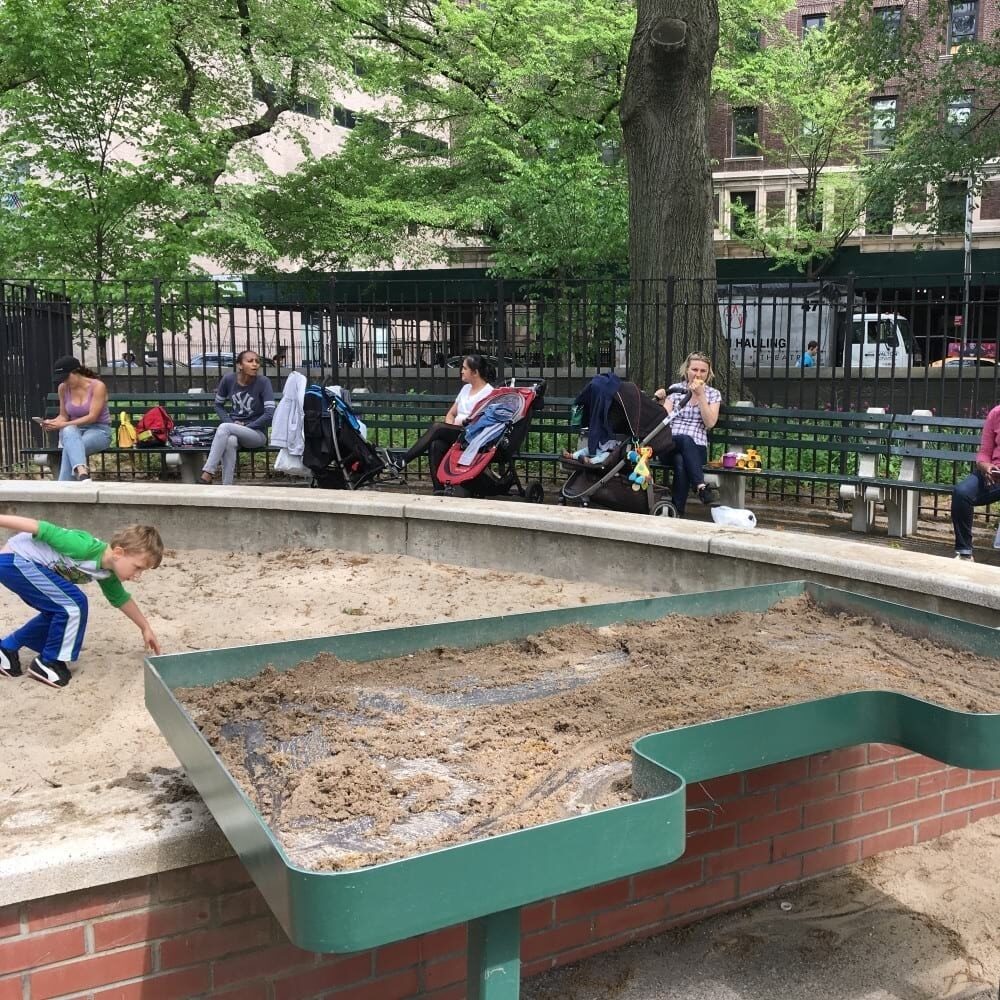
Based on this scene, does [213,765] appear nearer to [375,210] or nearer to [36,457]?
[36,457]

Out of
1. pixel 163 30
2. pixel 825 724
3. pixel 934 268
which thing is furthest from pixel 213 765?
pixel 934 268

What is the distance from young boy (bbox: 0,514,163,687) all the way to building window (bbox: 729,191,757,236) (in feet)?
101

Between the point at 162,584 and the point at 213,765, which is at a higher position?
the point at 213,765

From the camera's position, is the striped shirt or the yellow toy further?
the striped shirt

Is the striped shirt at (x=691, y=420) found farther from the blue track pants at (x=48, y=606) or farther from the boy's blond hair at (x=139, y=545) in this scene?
the blue track pants at (x=48, y=606)

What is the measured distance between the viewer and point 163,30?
55.7ft

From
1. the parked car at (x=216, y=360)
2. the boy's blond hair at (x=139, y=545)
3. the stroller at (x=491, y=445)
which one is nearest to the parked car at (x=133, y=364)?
the parked car at (x=216, y=360)

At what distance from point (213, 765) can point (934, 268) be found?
34725 mm

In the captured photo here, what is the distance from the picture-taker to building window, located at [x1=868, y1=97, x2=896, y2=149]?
1121 inches

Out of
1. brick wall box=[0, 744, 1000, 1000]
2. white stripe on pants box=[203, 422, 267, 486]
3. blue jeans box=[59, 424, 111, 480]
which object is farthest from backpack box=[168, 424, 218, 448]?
brick wall box=[0, 744, 1000, 1000]

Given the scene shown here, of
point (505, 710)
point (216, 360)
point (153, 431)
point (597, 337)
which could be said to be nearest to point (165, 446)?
point (153, 431)

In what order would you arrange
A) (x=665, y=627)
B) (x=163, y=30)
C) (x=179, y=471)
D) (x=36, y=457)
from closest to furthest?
(x=665, y=627) → (x=36, y=457) → (x=179, y=471) → (x=163, y=30)

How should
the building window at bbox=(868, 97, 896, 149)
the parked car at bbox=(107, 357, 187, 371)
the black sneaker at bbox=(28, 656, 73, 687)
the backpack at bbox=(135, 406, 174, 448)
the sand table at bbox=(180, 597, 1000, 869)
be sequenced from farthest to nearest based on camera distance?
the building window at bbox=(868, 97, 896, 149) < the parked car at bbox=(107, 357, 187, 371) < the backpack at bbox=(135, 406, 174, 448) < the black sneaker at bbox=(28, 656, 73, 687) < the sand table at bbox=(180, 597, 1000, 869)

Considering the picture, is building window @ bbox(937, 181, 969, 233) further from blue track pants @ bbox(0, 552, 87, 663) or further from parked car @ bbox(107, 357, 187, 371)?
blue track pants @ bbox(0, 552, 87, 663)
